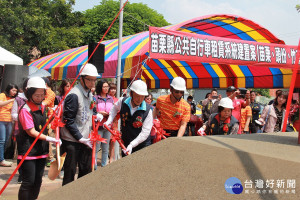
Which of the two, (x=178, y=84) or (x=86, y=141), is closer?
(x=86, y=141)

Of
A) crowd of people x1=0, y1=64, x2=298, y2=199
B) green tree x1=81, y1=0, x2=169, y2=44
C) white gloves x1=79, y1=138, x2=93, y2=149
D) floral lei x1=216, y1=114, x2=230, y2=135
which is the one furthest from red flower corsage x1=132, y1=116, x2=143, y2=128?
green tree x1=81, y1=0, x2=169, y2=44

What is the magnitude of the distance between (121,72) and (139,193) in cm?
572

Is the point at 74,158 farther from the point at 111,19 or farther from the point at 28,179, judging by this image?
the point at 111,19

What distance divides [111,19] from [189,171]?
80.8 ft

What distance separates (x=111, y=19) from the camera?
25156 millimetres

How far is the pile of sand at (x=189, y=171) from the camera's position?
58.4 inches

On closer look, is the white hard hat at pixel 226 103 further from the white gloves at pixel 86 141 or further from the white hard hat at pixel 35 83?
A: the white hard hat at pixel 35 83

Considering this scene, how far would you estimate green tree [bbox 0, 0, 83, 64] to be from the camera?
15.6 meters

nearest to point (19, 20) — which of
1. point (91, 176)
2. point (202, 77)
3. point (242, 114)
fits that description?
point (202, 77)

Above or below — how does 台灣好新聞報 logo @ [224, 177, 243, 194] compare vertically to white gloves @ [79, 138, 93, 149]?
above

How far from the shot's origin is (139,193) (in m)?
1.64

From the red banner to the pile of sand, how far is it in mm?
4951

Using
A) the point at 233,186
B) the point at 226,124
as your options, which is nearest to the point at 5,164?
the point at 226,124

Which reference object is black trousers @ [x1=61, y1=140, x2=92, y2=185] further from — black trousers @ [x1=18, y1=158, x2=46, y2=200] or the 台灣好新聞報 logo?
the 台灣好新聞報 logo
